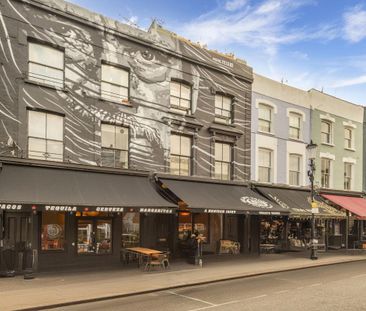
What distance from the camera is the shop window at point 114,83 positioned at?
20.3 m

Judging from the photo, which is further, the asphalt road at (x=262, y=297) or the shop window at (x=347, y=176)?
the shop window at (x=347, y=176)

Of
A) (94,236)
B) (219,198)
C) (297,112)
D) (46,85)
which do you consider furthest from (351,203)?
(46,85)

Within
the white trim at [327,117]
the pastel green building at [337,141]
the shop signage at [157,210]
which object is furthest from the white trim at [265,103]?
the shop signage at [157,210]

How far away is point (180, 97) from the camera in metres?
23.2

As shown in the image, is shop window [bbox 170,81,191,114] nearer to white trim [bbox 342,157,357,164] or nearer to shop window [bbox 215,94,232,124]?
shop window [bbox 215,94,232,124]

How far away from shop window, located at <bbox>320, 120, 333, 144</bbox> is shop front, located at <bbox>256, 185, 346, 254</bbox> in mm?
4399

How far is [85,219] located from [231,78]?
11773 millimetres

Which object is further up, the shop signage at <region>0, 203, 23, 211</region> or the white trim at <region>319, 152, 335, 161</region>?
Result: the white trim at <region>319, 152, 335, 161</region>

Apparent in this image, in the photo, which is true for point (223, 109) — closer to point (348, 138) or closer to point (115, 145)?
point (115, 145)

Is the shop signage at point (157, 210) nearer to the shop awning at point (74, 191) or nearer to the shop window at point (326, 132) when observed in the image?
the shop awning at point (74, 191)

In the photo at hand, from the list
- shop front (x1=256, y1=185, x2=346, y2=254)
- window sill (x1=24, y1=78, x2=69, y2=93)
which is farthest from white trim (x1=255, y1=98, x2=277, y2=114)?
window sill (x1=24, y1=78, x2=69, y2=93)

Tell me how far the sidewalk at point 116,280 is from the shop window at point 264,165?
5763 millimetres

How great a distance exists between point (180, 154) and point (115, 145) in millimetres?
3895

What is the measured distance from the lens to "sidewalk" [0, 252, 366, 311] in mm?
12695
